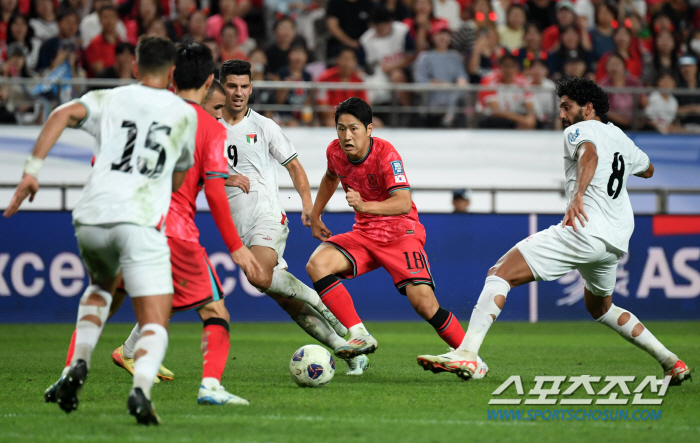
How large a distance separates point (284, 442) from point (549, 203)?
10.4 m

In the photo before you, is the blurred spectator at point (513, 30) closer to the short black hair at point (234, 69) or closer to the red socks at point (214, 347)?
the short black hair at point (234, 69)

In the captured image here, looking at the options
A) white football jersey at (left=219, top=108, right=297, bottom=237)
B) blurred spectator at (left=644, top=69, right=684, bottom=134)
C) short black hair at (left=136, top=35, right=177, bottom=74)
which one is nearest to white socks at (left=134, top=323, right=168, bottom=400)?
short black hair at (left=136, top=35, right=177, bottom=74)

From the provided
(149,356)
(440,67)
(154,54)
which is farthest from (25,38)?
(149,356)

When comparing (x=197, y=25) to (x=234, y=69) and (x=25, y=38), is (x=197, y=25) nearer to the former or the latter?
(x=25, y=38)

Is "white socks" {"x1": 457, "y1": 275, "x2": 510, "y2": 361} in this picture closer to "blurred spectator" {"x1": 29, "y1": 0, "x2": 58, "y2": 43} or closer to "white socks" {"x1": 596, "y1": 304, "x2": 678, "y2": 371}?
"white socks" {"x1": 596, "y1": 304, "x2": 678, "y2": 371}

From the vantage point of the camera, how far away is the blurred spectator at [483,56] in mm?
14914

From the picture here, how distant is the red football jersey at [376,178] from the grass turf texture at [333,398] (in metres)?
1.18

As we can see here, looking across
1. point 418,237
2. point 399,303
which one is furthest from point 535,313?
point 418,237

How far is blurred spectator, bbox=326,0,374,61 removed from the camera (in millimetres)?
15039

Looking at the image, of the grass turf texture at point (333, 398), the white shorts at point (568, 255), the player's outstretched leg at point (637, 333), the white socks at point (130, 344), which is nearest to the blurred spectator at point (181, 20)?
the grass turf texture at point (333, 398)

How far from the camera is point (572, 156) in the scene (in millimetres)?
6480

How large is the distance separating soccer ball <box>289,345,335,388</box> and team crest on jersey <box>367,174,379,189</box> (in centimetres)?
152

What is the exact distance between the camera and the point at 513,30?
624 inches

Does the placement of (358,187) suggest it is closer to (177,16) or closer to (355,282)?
(355,282)
